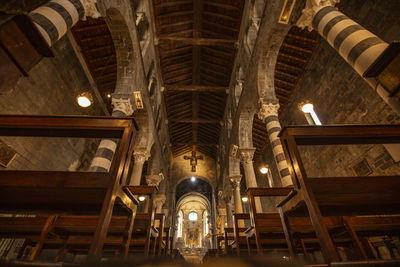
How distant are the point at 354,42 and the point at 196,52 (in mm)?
9625

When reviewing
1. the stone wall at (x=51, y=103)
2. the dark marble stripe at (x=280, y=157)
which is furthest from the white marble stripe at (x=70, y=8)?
the dark marble stripe at (x=280, y=157)

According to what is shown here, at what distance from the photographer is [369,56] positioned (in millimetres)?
2729

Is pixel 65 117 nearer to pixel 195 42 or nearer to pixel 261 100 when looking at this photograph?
pixel 261 100

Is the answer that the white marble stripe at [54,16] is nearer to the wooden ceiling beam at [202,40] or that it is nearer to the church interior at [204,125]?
the church interior at [204,125]

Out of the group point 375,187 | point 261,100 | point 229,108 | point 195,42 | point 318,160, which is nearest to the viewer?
point 375,187

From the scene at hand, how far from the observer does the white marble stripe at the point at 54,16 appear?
303cm

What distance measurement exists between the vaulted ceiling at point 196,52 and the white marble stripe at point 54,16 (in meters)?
7.04

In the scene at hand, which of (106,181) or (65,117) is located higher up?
(65,117)

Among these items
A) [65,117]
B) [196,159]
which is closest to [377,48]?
[65,117]

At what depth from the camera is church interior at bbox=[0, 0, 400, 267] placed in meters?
1.87

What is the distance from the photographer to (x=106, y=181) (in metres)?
1.85

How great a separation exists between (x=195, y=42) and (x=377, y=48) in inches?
340

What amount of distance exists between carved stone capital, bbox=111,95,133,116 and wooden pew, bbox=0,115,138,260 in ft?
12.1

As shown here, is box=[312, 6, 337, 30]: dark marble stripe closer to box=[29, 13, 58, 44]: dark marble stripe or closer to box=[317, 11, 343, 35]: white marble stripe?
box=[317, 11, 343, 35]: white marble stripe
